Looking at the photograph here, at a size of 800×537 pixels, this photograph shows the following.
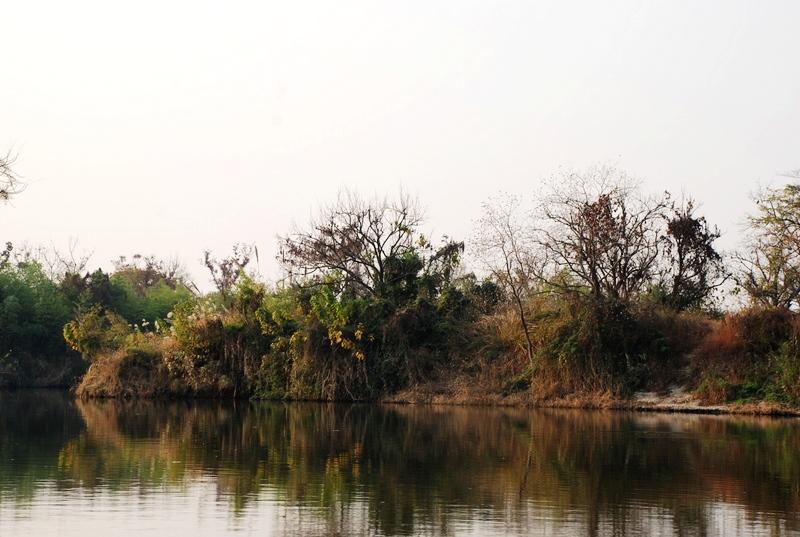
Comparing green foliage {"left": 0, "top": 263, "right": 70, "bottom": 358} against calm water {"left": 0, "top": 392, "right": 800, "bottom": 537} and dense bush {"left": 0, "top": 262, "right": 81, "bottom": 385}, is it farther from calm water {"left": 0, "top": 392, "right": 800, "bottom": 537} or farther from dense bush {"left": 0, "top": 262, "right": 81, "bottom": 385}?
calm water {"left": 0, "top": 392, "right": 800, "bottom": 537}

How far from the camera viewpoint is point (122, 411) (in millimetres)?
36219

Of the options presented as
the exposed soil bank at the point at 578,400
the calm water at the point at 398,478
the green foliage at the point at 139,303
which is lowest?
the calm water at the point at 398,478

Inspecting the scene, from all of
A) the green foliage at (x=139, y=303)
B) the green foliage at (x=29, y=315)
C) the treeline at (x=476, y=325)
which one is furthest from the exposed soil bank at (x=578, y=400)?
the green foliage at (x=139, y=303)

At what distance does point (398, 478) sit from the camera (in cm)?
1684

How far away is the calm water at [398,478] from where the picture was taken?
12.5m

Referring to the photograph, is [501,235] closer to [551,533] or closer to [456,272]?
[456,272]

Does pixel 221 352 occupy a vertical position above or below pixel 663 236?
below

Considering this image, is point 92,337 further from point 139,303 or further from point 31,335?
point 139,303

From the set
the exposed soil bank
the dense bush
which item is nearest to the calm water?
the exposed soil bank

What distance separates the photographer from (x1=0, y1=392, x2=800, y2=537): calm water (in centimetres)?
1255

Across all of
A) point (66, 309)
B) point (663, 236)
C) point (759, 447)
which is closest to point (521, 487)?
point (759, 447)

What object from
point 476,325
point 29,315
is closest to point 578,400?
point 476,325

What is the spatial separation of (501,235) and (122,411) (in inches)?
633

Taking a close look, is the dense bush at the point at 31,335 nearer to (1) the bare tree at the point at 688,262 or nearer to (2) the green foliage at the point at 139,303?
(2) the green foliage at the point at 139,303
